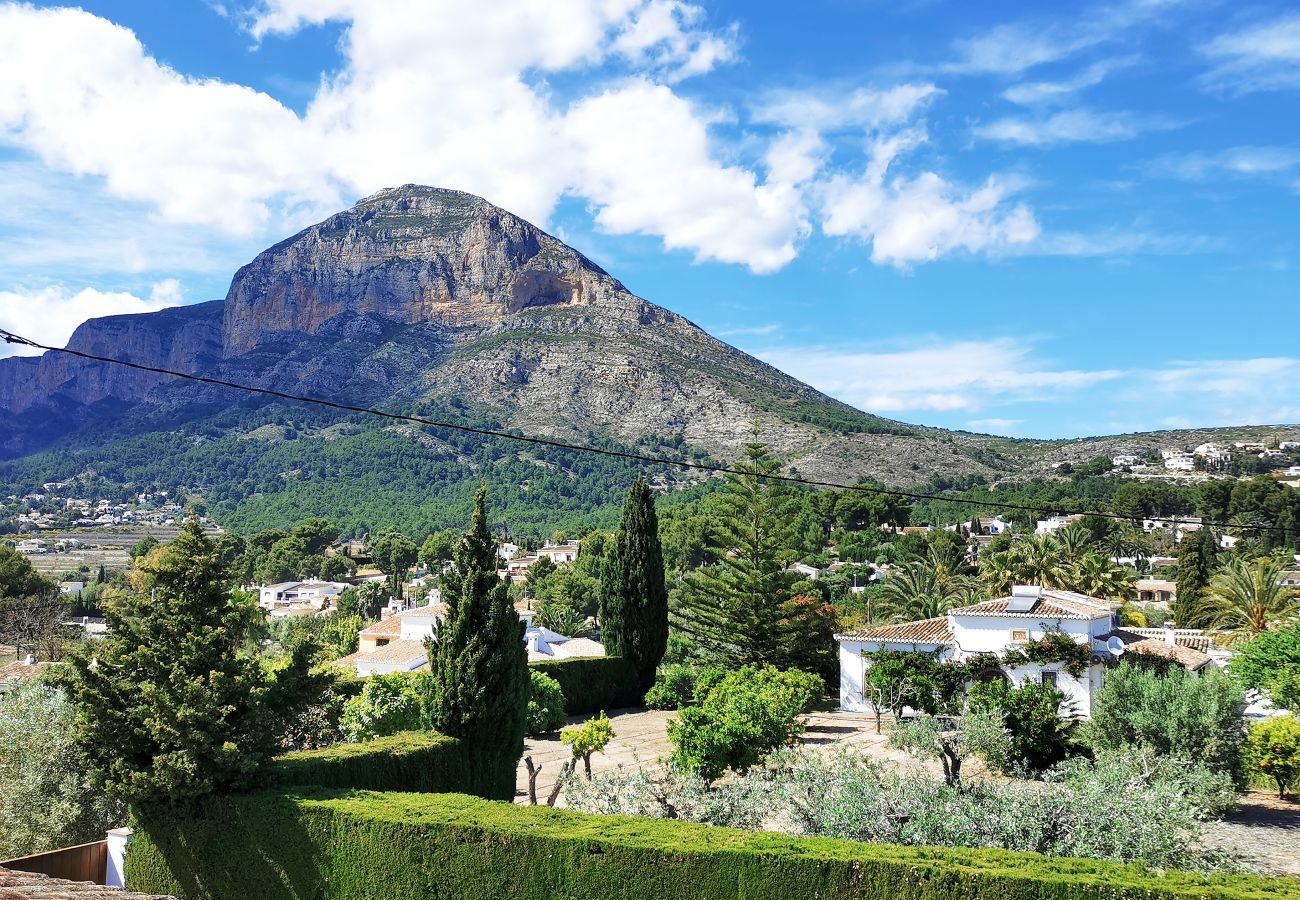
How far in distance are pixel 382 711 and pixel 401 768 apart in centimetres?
382

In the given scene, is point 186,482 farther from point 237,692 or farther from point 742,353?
point 237,692

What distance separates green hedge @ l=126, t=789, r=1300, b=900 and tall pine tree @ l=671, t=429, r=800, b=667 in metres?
16.8

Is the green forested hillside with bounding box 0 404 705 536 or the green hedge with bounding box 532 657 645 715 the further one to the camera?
the green forested hillside with bounding box 0 404 705 536

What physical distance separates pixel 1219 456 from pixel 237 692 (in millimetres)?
81367

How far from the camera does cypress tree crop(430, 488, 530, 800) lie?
33.9 feet

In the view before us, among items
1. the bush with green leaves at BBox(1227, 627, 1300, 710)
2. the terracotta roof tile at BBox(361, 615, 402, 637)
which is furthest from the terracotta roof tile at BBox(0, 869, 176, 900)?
the terracotta roof tile at BBox(361, 615, 402, 637)

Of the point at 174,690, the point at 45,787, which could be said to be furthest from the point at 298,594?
the point at 174,690

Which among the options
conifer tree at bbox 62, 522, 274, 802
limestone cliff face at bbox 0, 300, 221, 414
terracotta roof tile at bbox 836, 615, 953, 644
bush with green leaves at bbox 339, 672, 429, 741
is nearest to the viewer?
conifer tree at bbox 62, 522, 274, 802

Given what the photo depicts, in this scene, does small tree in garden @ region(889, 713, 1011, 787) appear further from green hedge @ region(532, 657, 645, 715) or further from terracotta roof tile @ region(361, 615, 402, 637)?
terracotta roof tile @ region(361, 615, 402, 637)

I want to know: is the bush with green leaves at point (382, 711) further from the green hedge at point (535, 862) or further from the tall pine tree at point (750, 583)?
the tall pine tree at point (750, 583)

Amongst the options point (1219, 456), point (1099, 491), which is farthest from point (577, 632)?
point (1219, 456)

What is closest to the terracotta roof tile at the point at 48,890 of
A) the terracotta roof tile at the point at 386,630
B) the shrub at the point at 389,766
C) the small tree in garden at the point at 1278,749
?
the shrub at the point at 389,766

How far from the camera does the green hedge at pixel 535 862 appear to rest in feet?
18.8

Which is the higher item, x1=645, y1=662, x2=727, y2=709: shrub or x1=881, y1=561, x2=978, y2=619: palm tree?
x1=881, y1=561, x2=978, y2=619: palm tree
